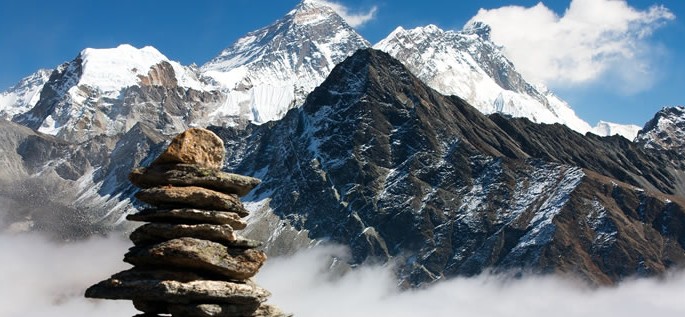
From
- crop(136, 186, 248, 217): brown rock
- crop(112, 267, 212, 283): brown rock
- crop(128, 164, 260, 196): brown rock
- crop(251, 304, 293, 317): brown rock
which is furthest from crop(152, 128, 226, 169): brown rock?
crop(251, 304, 293, 317): brown rock

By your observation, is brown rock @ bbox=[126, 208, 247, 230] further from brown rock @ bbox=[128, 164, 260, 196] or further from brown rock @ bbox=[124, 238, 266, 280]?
brown rock @ bbox=[128, 164, 260, 196]

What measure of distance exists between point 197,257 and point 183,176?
451 centimetres

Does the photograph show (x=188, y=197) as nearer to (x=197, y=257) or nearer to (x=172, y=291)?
(x=197, y=257)

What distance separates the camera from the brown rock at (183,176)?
44031 millimetres

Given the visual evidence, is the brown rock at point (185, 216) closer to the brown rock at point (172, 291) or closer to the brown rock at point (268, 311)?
the brown rock at point (172, 291)

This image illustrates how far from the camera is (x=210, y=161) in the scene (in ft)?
148

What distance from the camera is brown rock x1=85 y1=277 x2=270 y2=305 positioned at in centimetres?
4078

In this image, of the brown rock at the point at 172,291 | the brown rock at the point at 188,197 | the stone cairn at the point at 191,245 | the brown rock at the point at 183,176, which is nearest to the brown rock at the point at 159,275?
the stone cairn at the point at 191,245

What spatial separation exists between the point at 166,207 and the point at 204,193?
182 cm

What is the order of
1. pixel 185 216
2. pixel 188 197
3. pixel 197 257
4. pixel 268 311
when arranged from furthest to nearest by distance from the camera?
pixel 268 311 < pixel 188 197 < pixel 185 216 < pixel 197 257

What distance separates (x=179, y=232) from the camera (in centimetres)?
Answer: 4231

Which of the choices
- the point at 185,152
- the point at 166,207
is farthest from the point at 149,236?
the point at 185,152

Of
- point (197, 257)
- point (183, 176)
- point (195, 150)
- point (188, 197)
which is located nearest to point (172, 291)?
point (197, 257)

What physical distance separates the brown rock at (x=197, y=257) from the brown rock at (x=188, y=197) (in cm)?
217
